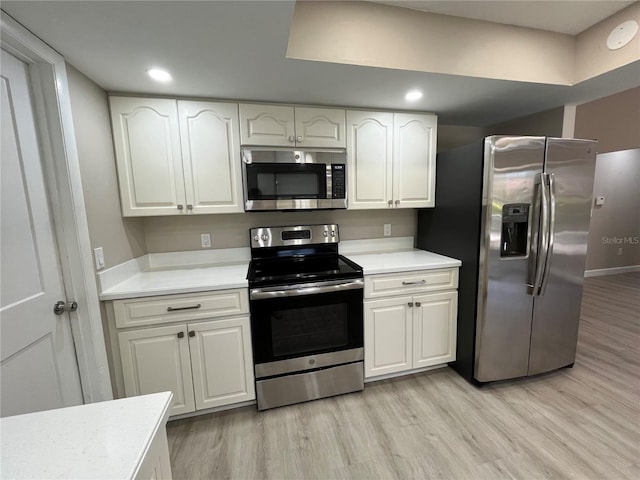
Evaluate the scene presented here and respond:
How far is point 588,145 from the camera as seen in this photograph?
1.91 meters

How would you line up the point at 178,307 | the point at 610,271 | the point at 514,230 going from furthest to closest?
the point at 610,271
the point at 514,230
the point at 178,307

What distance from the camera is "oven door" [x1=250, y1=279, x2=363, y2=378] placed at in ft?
5.83

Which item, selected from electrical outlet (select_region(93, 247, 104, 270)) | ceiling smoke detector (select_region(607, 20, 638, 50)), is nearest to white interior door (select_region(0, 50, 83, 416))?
electrical outlet (select_region(93, 247, 104, 270))

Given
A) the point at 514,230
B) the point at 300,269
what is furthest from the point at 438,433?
the point at 514,230

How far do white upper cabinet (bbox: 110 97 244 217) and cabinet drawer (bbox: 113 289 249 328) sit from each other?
0.61 meters

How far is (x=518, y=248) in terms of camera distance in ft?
6.54

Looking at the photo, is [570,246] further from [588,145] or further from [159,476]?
[159,476]

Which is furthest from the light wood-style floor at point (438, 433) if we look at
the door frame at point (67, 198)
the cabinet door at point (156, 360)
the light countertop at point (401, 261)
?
the light countertop at point (401, 261)

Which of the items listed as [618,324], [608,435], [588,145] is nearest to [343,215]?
[588,145]

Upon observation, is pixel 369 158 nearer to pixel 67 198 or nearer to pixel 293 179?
pixel 293 179

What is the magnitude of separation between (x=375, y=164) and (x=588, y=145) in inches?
56.4

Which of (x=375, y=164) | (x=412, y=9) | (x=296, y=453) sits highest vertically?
(x=412, y=9)

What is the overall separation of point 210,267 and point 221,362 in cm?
72

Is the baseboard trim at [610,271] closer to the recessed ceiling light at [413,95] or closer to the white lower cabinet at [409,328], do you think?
the white lower cabinet at [409,328]
